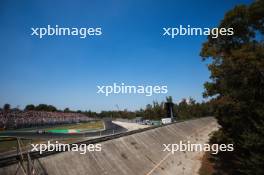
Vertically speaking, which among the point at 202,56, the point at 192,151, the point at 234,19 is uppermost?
the point at 234,19

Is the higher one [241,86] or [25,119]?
[241,86]

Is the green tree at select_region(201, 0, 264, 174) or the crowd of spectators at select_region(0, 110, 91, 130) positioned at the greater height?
the green tree at select_region(201, 0, 264, 174)

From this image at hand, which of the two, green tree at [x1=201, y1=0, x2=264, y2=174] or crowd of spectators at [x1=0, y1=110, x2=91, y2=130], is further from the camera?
crowd of spectators at [x1=0, y1=110, x2=91, y2=130]

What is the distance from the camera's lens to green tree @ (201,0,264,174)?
1562 centimetres

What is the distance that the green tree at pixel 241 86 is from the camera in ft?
51.3

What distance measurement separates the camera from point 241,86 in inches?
762

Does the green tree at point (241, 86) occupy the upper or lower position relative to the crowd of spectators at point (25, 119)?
upper

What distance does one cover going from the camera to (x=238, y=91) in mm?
19312

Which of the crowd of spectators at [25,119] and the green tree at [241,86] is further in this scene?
the crowd of spectators at [25,119]

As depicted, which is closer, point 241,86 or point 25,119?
point 241,86

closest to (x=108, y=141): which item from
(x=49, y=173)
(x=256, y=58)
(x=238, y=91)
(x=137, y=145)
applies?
(x=137, y=145)

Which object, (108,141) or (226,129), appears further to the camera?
(108,141)

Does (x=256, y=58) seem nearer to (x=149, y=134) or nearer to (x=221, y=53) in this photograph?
(x=221, y=53)

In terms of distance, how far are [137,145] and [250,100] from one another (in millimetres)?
19273
